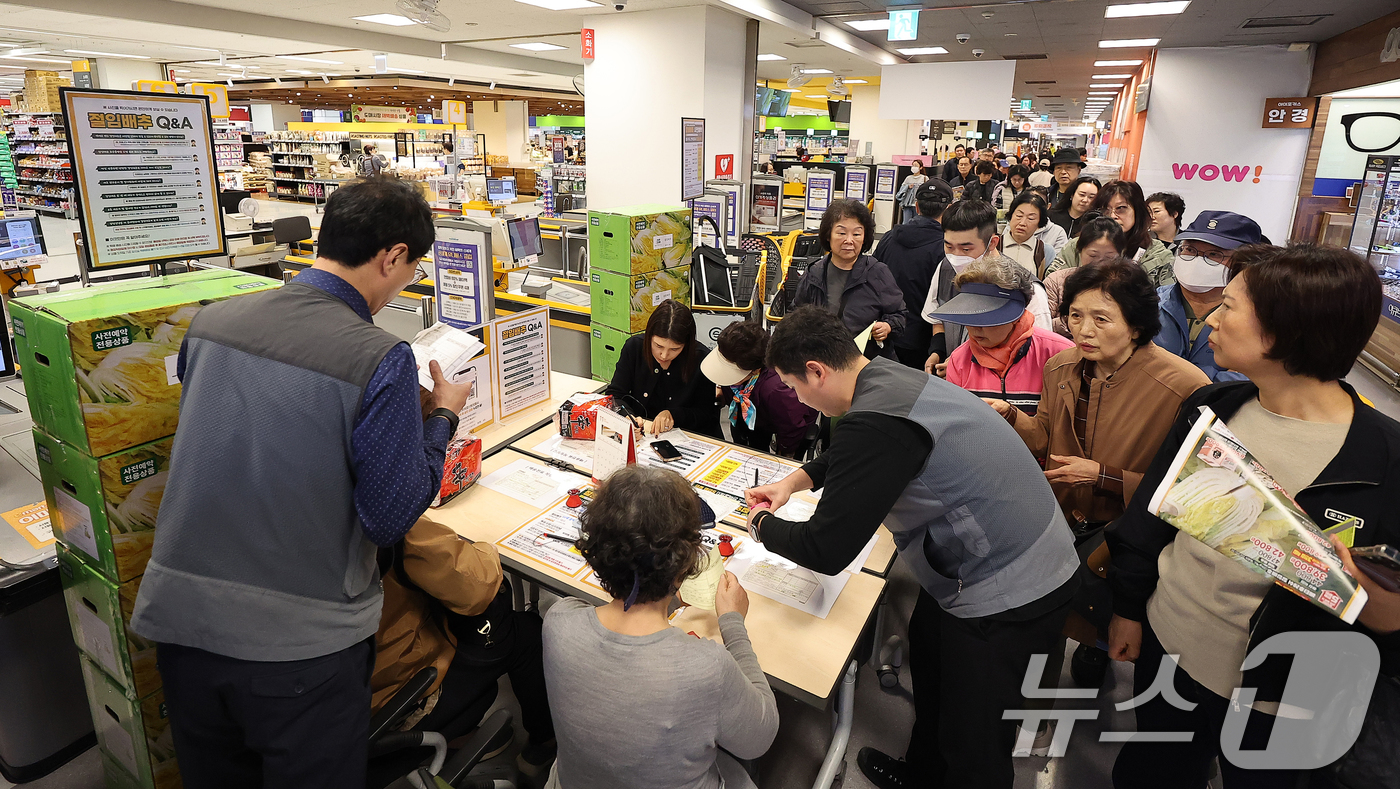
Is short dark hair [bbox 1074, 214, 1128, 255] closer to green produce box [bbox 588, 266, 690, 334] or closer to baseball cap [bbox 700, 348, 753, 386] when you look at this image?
baseball cap [bbox 700, 348, 753, 386]

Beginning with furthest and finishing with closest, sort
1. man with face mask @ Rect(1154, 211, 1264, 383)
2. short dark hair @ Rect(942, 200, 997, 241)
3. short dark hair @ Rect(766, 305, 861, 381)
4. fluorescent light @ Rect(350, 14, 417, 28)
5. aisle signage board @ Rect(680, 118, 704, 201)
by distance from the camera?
1. fluorescent light @ Rect(350, 14, 417, 28)
2. aisle signage board @ Rect(680, 118, 704, 201)
3. short dark hair @ Rect(942, 200, 997, 241)
4. man with face mask @ Rect(1154, 211, 1264, 383)
5. short dark hair @ Rect(766, 305, 861, 381)

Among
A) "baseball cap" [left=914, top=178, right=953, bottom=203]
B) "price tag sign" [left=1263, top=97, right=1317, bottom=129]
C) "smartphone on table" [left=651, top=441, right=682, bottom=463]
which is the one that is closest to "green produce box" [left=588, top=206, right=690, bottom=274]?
"baseball cap" [left=914, top=178, right=953, bottom=203]

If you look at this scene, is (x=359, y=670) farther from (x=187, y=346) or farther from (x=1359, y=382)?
(x=1359, y=382)

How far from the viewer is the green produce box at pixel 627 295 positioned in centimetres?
479

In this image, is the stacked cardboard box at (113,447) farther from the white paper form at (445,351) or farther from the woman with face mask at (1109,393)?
the woman with face mask at (1109,393)

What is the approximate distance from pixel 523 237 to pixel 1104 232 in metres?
4.06

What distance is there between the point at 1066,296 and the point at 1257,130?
9177 millimetres

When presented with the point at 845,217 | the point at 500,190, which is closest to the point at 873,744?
the point at 845,217

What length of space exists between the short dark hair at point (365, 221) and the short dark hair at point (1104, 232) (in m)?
3.66

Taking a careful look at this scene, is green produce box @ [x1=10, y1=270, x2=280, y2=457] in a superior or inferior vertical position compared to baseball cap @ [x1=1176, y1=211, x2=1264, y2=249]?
inferior

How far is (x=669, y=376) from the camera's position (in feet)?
11.4

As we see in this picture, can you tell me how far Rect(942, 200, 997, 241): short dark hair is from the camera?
407 cm

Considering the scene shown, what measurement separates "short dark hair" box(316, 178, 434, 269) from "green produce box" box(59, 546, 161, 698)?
107 centimetres

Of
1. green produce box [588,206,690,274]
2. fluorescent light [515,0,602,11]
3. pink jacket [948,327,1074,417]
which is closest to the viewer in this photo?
pink jacket [948,327,1074,417]
